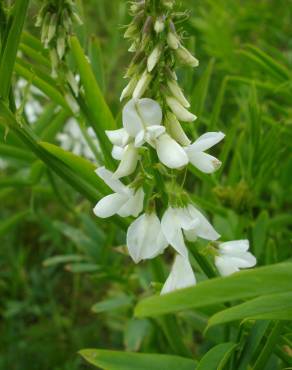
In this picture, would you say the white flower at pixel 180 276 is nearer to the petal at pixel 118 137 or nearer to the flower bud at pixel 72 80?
the petal at pixel 118 137

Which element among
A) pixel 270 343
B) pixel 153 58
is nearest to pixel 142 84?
pixel 153 58

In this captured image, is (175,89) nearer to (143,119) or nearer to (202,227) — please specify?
(143,119)

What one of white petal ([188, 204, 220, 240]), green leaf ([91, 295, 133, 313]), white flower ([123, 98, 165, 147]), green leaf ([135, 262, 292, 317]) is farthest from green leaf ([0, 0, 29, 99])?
green leaf ([91, 295, 133, 313])

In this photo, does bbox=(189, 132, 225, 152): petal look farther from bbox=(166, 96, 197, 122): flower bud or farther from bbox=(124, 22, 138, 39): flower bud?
bbox=(124, 22, 138, 39): flower bud

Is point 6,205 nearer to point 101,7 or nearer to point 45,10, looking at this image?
point 101,7

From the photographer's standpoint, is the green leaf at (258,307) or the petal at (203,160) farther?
the petal at (203,160)

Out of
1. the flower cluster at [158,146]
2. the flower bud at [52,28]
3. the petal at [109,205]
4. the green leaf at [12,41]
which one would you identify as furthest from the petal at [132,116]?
the flower bud at [52,28]
